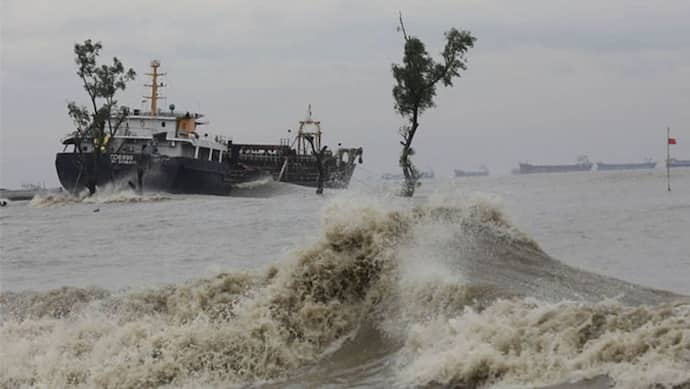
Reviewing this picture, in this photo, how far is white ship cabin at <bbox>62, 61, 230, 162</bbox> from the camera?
50.5 meters

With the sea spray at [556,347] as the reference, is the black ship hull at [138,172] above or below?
above

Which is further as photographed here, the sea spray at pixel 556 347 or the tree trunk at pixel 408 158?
the tree trunk at pixel 408 158

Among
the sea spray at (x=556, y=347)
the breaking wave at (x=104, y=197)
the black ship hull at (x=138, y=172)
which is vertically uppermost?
the black ship hull at (x=138, y=172)

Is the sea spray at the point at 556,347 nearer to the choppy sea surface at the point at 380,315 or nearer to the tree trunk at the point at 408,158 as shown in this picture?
the choppy sea surface at the point at 380,315

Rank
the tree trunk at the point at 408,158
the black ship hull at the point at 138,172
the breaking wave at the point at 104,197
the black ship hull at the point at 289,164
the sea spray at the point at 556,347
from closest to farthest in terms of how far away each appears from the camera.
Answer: the sea spray at the point at 556,347 → the tree trunk at the point at 408,158 → the breaking wave at the point at 104,197 → the black ship hull at the point at 138,172 → the black ship hull at the point at 289,164

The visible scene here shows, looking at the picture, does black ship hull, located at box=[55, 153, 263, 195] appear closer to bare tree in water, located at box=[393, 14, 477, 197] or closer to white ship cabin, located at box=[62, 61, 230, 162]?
white ship cabin, located at box=[62, 61, 230, 162]

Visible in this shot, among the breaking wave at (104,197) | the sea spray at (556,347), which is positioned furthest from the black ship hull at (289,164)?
the sea spray at (556,347)

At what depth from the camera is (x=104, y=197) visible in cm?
4534

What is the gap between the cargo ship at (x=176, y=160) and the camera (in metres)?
46.9

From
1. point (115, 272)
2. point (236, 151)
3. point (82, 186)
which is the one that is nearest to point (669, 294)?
point (115, 272)

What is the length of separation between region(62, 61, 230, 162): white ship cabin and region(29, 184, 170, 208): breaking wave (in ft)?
7.68

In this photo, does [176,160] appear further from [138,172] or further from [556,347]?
[556,347]

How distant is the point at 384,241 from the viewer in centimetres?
1019

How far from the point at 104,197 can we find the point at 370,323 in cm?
3838
